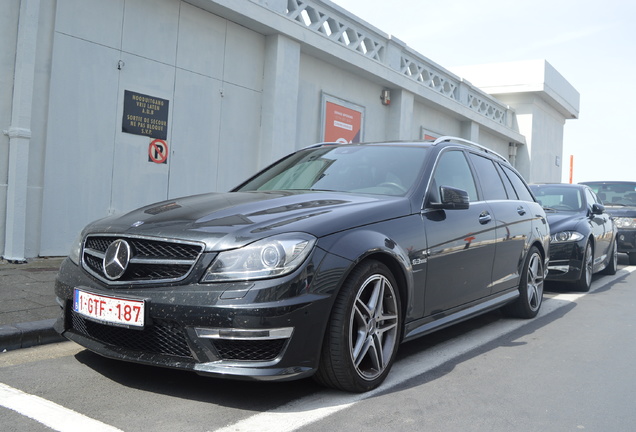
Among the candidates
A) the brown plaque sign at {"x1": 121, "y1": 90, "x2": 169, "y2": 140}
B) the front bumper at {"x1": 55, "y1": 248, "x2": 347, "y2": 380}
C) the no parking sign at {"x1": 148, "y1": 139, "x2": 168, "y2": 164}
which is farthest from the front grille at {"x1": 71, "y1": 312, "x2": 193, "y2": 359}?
the no parking sign at {"x1": 148, "y1": 139, "x2": 168, "y2": 164}

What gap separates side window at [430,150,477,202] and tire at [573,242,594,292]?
3.65 meters

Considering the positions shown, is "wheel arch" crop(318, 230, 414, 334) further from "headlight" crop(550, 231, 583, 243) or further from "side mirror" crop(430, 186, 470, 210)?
"headlight" crop(550, 231, 583, 243)

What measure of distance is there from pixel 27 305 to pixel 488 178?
3.96m

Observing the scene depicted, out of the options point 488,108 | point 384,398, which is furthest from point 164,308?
point 488,108

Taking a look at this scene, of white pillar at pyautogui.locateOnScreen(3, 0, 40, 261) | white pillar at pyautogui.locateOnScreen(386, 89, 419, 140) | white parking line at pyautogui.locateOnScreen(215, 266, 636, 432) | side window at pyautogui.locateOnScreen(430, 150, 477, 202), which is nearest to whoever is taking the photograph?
white parking line at pyautogui.locateOnScreen(215, 266, 636, 432)

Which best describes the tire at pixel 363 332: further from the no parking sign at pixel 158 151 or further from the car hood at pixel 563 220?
the no parking sign at pixel 158 151

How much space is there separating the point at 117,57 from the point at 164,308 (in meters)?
6.29

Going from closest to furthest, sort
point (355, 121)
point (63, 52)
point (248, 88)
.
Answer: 1. point (63, 52)
2. point (248, 88)
3. point (355, 121)

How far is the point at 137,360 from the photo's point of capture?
3.18 m

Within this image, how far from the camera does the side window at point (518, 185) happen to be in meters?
6.10

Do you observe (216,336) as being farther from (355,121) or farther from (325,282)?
(355,121)

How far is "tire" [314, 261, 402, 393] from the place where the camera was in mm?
3279

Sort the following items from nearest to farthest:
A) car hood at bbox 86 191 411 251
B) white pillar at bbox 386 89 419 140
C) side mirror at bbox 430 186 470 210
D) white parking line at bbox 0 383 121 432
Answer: white parking line at bbox 0 383 121 432 → car hood at bbox 86 191 411 251 → side mirror at bbox 430 186 470 210 → white pillar at bbox 386 89 419 140

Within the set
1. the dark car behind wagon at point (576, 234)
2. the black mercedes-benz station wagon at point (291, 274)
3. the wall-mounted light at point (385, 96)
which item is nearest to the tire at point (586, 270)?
the dark car behind wagon at point (576, 234)
